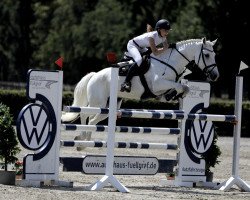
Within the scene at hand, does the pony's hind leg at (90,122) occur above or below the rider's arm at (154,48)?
below

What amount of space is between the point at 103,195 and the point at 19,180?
125cm

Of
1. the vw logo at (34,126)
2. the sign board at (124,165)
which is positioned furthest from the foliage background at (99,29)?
the vw logo at (34,126)

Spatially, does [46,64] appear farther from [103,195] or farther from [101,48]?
[103,195]

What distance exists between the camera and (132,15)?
4619 centimetres

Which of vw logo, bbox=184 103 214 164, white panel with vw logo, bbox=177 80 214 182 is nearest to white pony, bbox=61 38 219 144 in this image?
white panel with vw logo, bbox=177 80 214 182

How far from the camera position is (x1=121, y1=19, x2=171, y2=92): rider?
39.2 feet

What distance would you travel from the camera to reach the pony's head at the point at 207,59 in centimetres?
1226

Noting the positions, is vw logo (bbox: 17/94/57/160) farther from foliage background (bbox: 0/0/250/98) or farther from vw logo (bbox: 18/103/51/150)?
foliage background (bbox: 0/0/250/98)

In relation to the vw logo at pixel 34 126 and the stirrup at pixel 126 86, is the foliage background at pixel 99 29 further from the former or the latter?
the vw logo at pixel 34 126

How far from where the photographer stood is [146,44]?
40.6 feet

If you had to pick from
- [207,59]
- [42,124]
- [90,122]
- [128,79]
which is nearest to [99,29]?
[90,122]

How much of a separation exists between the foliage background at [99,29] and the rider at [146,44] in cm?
2536

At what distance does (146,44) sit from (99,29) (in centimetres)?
3469

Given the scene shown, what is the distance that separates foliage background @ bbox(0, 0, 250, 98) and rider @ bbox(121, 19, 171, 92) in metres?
25.4
